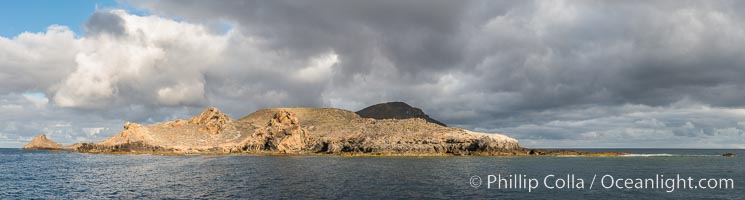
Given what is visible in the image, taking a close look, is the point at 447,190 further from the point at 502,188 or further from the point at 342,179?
the point at 342,179

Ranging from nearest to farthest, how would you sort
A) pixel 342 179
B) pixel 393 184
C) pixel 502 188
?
pixel 502 188
pixel 393 184
pixel 342 179

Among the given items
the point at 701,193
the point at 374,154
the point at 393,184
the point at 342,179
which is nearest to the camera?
the point at 701,193

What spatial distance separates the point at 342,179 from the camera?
79875mm

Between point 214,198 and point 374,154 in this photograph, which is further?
point 374,154

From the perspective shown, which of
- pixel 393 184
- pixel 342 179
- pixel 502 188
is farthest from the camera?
pixel 342 179

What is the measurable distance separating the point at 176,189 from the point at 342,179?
2627 cm

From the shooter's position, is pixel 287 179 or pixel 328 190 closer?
pixel 328 190

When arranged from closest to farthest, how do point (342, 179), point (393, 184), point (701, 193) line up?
point (701, 193) < point (393, 184) < point (342, 179)

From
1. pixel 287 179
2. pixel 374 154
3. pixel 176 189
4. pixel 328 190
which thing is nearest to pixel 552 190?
pixel 328 190

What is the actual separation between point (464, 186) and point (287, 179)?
30667 millimetres

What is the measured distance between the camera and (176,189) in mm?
66688

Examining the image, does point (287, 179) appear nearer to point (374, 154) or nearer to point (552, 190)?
point (552, 190)

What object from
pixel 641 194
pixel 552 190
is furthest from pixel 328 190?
pixel 641 194

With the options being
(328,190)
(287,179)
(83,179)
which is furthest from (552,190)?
(83,179)
